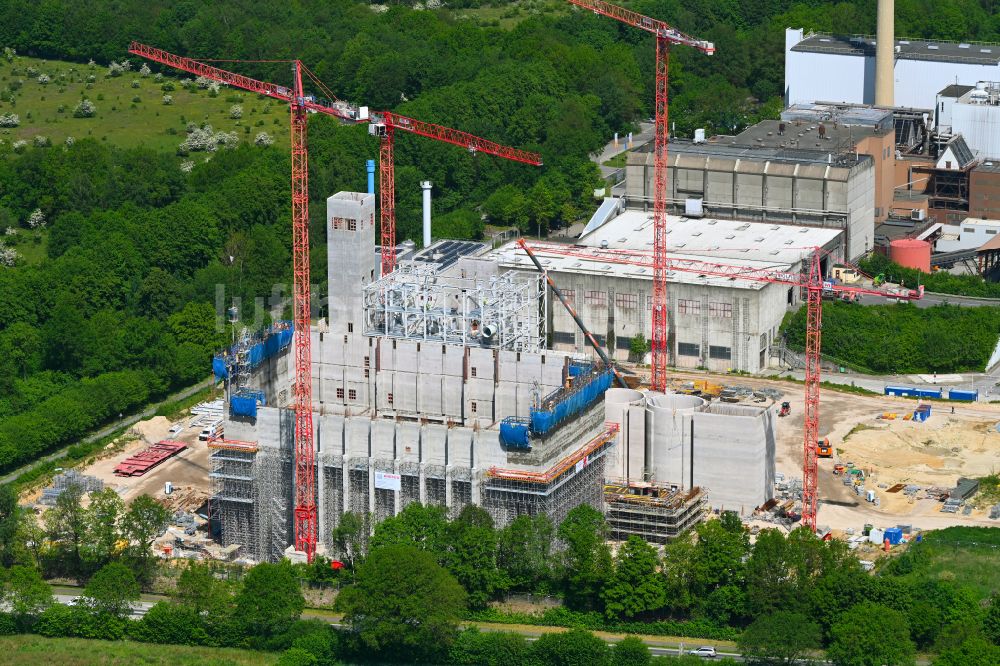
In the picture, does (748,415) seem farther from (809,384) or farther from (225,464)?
(225,464)

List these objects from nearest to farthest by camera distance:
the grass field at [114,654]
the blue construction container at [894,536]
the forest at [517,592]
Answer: the forest at [517,592]
the grass field at [114,654]
the blue construction container at [894,536]

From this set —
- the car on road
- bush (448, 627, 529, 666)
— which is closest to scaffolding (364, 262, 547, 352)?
bush (448, 627, 529, 666)

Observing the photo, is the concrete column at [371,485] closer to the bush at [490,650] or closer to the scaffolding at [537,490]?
the scaffolding at [537,490]

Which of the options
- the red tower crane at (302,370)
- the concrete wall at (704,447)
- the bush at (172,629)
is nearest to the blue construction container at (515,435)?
the red tower crane at (302,370)

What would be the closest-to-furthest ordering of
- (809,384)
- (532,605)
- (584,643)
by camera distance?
(584,643)
(532,605)
(809,384)

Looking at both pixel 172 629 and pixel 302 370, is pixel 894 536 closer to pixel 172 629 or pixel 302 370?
pixel 302 370

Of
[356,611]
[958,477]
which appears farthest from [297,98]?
[958,477]
